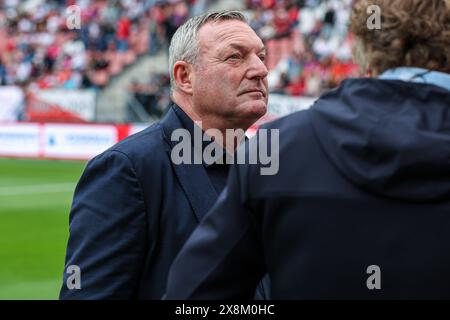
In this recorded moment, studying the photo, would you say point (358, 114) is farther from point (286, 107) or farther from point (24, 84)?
point (24, 84)

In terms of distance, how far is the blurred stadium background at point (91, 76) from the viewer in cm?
1605

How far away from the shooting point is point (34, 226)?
1141cm

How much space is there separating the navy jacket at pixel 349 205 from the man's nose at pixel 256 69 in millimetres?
1028

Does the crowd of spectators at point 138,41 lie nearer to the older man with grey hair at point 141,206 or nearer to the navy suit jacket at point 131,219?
the older man with grey hair at point 141,206

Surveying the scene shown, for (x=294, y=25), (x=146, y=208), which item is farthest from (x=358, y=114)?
(x=294, y=25)

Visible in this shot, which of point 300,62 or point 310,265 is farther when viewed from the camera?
point 300,62

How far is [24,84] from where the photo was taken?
24.4 meters

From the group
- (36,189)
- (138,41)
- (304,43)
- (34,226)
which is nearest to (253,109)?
(34,226)

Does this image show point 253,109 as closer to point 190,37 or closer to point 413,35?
point 190,37

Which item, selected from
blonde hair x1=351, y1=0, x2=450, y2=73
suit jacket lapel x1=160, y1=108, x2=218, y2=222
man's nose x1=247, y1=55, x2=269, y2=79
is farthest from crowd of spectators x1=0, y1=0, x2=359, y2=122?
blonde hair x1=351, y1=0, x2=450, y2=73

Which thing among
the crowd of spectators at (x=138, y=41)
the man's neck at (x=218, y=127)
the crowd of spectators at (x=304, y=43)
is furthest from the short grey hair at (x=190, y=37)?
the crowd of spectators at (x=138, y=41)

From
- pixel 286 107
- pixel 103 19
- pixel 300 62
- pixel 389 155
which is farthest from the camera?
pixel 103 19

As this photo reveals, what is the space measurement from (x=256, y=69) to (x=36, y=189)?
41.6ft
